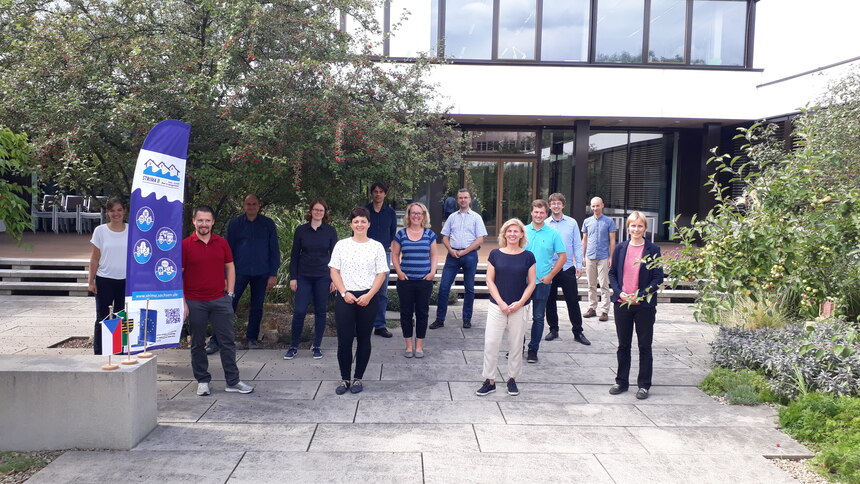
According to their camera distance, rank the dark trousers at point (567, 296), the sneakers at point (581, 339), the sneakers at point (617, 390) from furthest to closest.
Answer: the sneakers at point (581, 339) → the dark trousers at point (567, 296) → the sneakers at point (617, 390)

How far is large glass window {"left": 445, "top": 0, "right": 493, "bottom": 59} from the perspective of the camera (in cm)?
1577

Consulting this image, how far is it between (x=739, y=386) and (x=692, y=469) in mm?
1962

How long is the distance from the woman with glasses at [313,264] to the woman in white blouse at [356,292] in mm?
1142

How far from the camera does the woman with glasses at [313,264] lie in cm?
701

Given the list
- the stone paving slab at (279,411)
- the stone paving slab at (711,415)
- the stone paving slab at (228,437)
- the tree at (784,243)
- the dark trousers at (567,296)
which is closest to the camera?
the tree at (784,243)

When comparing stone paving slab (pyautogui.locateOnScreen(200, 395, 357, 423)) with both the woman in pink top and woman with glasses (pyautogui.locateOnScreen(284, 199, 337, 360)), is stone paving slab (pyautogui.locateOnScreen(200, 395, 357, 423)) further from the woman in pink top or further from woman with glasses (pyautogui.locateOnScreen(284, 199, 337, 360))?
the woman in pink top

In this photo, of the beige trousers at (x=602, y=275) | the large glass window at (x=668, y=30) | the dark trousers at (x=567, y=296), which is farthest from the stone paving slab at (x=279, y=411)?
the large glass window at (x=668, y=30)

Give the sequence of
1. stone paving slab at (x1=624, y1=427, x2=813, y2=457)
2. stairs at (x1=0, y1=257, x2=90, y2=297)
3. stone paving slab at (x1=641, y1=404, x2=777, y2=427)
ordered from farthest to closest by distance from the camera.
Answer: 1. stairs at (x1=0, y1=257, x2=90, y2=297)
2. stone paving slab at (x1=641, y1=404, x2=777, y2=427)
3. stone paving slab at (x1=624, y1=427, x2=813, y2=457)

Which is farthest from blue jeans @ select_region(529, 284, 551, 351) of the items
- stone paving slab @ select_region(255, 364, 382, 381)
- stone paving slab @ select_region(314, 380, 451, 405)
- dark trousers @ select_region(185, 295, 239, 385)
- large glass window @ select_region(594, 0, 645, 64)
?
large glass window @ select_region(594, 0, 645, 64)

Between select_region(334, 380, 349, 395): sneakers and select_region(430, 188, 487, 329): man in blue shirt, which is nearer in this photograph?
select_region(334, 380, 349, 395): sneakers

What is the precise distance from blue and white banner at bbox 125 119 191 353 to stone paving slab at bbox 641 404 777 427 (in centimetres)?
419

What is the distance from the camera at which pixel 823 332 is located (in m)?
5.71

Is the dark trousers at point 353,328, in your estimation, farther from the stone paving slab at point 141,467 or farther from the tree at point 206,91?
the stone paving slab at point 141,467

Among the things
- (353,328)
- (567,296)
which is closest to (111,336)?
(353,328)
